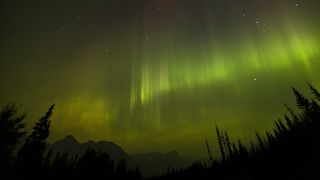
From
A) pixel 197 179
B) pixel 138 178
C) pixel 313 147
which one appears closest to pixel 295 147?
pixel 313 147

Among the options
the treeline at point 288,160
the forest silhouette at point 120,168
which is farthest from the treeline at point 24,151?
the treeline at point 288,160

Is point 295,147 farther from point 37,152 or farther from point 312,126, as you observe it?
point 37,152

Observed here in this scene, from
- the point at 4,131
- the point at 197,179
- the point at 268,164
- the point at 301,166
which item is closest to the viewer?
the point at 4,131

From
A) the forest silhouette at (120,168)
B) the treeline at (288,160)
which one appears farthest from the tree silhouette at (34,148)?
the treeline at (288,160)

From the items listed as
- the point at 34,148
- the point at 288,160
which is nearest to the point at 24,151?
the point at 34,148

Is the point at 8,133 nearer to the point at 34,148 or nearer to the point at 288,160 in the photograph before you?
the point at 34,148

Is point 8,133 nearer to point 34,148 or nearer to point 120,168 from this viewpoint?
point 34,148

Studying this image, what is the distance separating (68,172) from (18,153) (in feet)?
88.4

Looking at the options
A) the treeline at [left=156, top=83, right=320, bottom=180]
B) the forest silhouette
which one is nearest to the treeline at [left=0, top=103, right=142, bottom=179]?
the forest silhouette

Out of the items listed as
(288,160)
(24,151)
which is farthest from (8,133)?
(288,160)

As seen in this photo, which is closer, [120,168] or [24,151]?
[24,151]

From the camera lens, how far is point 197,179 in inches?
3474

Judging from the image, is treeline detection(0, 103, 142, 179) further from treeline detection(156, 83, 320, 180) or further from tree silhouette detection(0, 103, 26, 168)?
treeline detection(156, 83, 320, 180)

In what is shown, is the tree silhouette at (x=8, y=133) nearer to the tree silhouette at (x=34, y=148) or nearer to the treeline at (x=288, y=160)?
the tree silhouette at (x=34, y=148)
